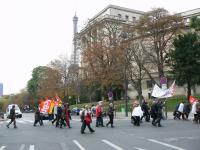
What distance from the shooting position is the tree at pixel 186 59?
5769 centimetres

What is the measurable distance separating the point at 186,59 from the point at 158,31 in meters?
7.11

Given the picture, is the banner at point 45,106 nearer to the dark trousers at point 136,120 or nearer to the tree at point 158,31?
the dark trousers at point 136,120

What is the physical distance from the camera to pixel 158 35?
62344 millimetres

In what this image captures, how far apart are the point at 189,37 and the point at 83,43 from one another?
1589 centimetres

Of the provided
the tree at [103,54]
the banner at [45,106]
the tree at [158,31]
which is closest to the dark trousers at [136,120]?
the banner at [45,106]

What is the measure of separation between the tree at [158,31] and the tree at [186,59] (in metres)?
2.78

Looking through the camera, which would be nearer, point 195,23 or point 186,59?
point 195,23

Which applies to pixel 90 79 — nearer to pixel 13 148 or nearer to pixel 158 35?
pixel 158 35

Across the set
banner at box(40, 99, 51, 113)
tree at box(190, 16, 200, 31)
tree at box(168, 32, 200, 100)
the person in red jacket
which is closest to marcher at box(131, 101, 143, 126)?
the person in red jacket

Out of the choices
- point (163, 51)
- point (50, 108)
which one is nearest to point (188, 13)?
point (163, 51)

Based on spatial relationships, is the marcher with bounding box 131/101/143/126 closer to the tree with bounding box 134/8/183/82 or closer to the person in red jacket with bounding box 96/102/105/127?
the person in red jacket with bounding box 96/102/105/127

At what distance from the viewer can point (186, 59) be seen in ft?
191

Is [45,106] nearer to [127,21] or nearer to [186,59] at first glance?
[186,59]

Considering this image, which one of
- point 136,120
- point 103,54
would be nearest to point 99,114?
point 136,120
